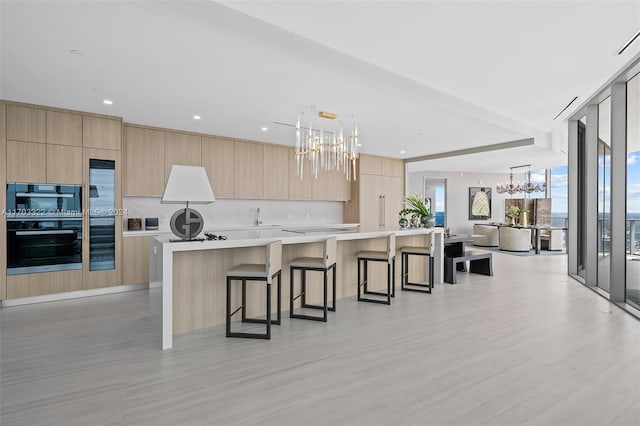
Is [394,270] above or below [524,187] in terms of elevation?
below

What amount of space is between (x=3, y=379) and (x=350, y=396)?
2472 millimetres

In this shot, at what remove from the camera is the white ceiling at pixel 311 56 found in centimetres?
250

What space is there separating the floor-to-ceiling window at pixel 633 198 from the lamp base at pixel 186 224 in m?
4.97

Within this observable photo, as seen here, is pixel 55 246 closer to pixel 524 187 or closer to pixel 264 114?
pixel 264 114

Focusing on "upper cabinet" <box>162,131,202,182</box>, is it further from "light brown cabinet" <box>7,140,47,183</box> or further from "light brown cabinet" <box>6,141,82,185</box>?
"light brown cabinet" <box>7,140,47,183</box>

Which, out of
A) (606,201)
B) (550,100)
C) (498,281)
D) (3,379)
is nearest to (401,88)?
(550,100)

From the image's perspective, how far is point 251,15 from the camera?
253cm

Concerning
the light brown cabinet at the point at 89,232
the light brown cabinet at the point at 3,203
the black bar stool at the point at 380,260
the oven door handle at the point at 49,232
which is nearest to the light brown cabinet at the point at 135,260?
the light brown cabinet at the point at 89,232

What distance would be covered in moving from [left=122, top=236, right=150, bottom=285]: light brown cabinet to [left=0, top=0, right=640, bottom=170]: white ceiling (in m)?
1.88

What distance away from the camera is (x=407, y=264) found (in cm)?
540

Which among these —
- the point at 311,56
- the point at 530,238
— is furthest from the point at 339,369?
the point at 530,238

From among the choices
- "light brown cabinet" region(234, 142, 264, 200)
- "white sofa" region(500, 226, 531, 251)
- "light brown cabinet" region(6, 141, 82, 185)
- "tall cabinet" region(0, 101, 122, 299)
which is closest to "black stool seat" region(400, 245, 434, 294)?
"light brown cabinet" region(234, 142, 264, 200)

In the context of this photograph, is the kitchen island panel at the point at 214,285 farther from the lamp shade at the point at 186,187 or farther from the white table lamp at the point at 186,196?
the lamp shade at the point at 186,187

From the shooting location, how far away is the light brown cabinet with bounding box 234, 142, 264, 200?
21.3 feet
